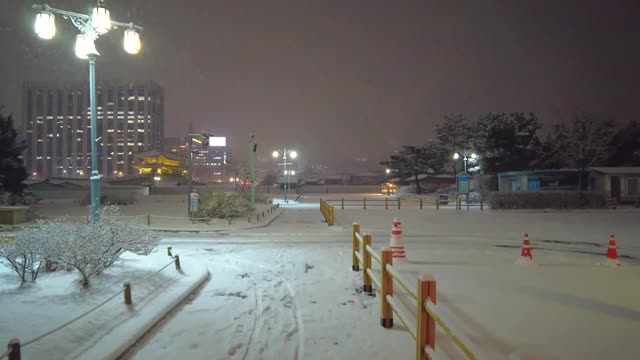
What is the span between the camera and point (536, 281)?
330 inches

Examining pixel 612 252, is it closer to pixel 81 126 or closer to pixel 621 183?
pixel 621 183

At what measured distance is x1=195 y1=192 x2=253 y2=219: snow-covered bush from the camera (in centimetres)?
2316

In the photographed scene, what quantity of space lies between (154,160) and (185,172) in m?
7.20

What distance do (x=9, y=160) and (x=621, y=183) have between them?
55.3 m

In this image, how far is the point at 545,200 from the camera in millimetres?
30234

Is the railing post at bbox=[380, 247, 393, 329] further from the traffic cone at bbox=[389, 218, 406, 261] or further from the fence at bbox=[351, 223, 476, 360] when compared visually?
the traffic cone at bbox=[389, 218, 406, 261]

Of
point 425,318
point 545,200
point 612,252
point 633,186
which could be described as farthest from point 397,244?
point 633,186

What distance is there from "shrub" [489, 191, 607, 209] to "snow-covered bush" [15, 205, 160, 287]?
92.5 ft

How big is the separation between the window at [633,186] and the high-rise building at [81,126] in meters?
136

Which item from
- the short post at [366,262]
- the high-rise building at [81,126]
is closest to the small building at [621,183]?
the short post at [366,262]

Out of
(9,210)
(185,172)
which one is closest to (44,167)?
(185,172)

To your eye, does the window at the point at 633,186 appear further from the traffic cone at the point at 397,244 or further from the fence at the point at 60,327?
the fence at the point at 60,327

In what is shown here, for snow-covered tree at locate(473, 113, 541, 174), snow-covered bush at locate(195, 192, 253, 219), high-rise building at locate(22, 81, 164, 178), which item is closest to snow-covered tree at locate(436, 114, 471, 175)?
snow-covered tree at locate(473, 113, 541, 174)

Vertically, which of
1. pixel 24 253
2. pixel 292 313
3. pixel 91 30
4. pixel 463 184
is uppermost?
pixel 91 30
